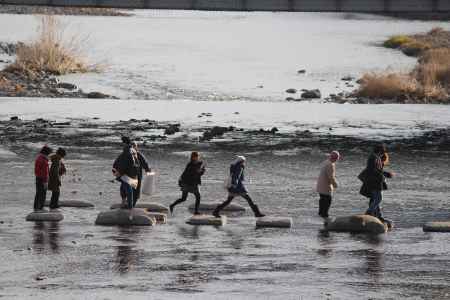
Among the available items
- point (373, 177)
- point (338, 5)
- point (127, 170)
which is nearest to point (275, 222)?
point (373, 177)

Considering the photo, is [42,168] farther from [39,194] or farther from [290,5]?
[290,5]

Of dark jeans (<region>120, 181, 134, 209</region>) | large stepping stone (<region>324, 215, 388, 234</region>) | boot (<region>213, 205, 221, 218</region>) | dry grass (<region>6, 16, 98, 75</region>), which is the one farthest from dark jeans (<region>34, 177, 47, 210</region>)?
dry grass (<region>6, 16, 98, 75</region>)

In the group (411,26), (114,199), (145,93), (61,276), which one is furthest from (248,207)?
(411,26)

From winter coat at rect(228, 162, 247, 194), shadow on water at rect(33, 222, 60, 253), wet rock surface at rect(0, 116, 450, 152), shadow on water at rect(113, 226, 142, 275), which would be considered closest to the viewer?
shadow on water at rect(113, 226, 142, 275)

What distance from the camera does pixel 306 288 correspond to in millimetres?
20281

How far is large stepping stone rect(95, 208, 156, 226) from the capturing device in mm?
27297

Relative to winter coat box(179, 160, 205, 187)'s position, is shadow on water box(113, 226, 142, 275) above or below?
below

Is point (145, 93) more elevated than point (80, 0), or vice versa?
point (80, 0)

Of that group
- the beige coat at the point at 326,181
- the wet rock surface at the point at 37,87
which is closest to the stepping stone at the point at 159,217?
the beige coat at the point at 326,181

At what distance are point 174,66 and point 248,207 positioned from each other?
61522 millimetres

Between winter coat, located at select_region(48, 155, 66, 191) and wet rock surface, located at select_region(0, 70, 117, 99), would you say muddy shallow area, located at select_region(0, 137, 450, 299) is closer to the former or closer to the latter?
winter coat, located at select_region(48, 155, 66, 191)

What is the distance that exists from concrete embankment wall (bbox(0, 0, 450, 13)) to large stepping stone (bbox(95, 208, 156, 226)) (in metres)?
33.1

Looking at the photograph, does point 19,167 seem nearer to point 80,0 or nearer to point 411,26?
point 80,0

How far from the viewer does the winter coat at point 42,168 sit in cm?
2852
